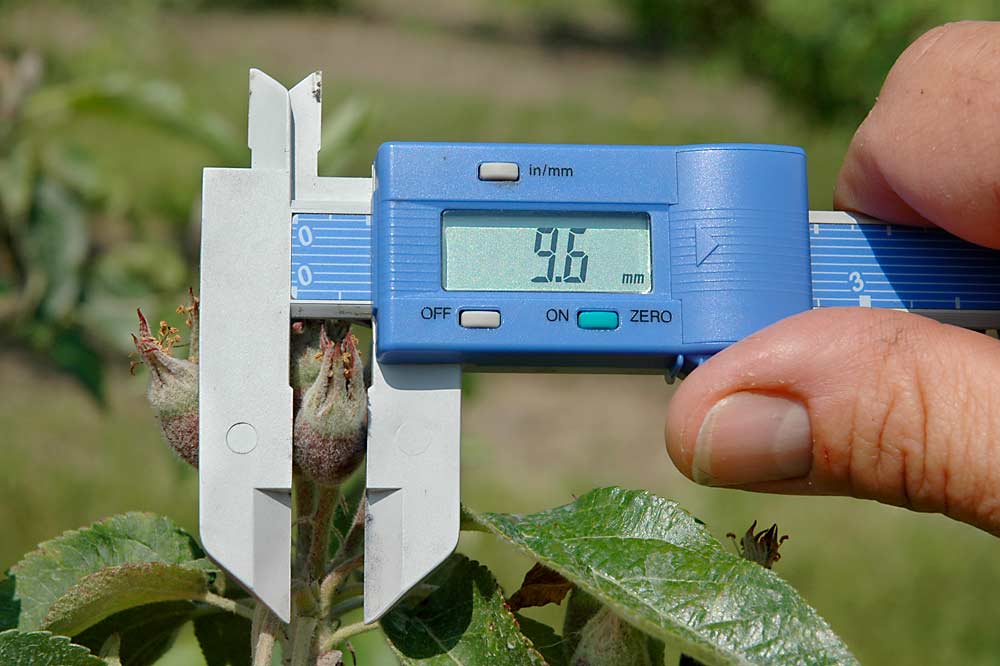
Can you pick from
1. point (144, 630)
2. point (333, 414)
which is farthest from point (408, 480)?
point (144, 630)

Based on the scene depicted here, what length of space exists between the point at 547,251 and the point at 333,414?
295 millimetres

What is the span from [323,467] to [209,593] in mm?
237

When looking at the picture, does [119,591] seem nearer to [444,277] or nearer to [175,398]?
[175,398]

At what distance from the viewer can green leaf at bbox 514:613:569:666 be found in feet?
4.04

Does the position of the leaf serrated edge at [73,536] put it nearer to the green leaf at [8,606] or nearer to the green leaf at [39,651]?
the green leaf at [8,606]

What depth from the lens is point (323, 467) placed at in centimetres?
112

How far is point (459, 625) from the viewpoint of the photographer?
1159mm

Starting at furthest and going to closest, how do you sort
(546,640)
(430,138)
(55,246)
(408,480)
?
(430,138)
(55,246)
(546,640)
(408,480)

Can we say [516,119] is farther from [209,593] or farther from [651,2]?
[209,593]

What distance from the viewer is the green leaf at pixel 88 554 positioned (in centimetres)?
118

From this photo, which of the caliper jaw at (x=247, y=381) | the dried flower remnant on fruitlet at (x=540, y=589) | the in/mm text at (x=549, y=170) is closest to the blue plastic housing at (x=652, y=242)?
the in/mm text at (x=549, y=170)

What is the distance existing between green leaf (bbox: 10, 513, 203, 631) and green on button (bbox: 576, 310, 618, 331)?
0.54 meters

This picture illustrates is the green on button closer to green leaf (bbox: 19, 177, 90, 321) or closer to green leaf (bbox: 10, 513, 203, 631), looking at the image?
green leaf (bbox: 10, 513, 203, 631)

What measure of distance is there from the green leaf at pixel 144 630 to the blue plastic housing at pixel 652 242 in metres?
0.42
